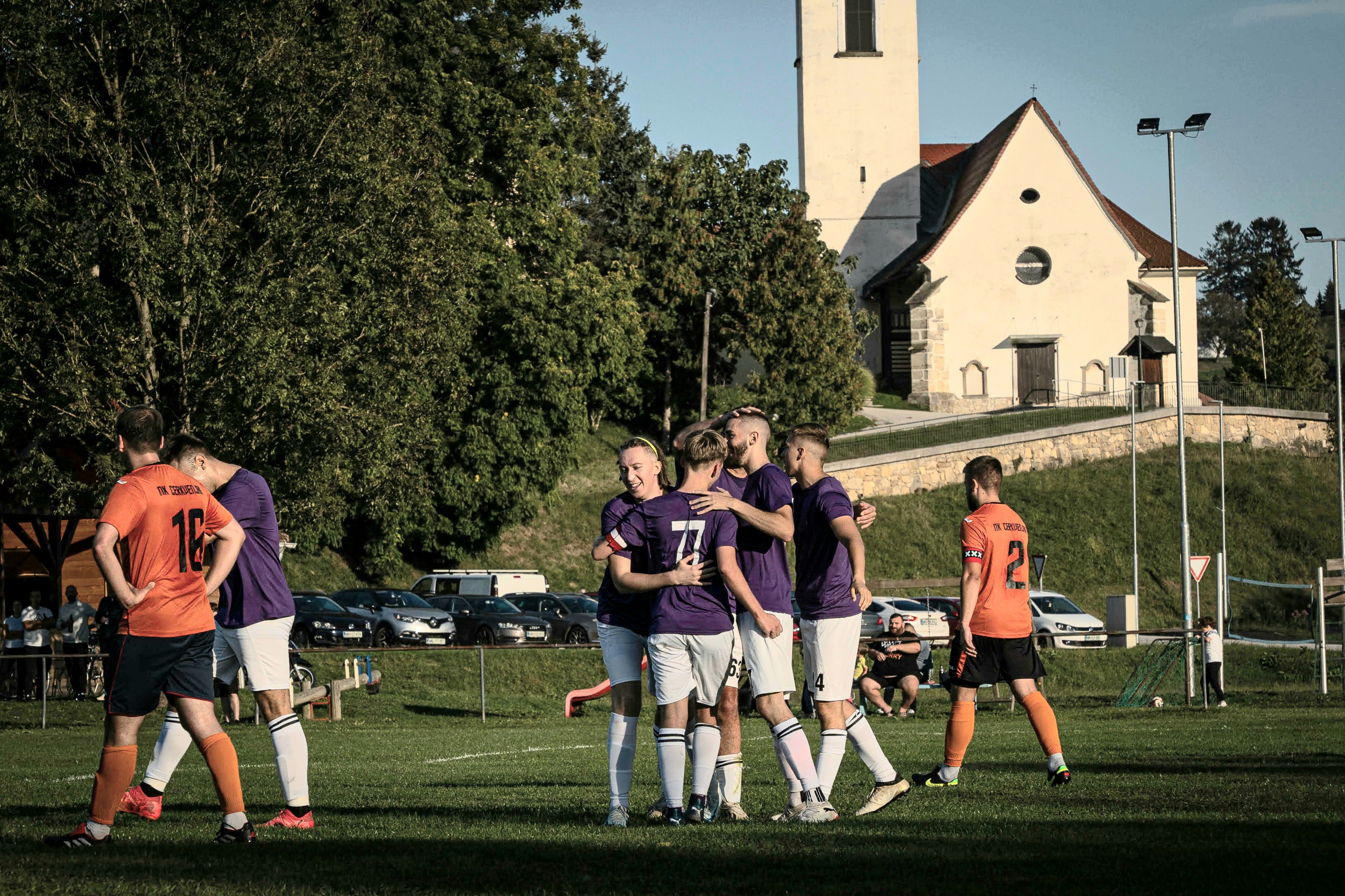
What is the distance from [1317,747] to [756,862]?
9.39m

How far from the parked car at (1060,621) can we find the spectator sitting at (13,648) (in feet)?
70.3

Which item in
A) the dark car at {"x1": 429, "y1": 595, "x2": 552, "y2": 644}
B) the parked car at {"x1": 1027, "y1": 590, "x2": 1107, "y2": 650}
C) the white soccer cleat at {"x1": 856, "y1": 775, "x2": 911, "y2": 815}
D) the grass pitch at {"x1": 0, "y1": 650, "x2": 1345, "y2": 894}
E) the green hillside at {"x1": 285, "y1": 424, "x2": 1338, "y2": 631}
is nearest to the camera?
the grass pitch at {"x1": 0, "y1": 650, "x2": 1345, "y2": 894}

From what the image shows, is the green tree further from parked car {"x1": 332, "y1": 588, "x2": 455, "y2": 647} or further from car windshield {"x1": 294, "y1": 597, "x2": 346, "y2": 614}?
car windshield {"x1": 294, "y1": 597, "x2": 346, "y2": 614}

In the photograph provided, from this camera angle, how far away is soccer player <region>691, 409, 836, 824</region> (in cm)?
759

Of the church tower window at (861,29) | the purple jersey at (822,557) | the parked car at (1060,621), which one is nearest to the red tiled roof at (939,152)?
the church tower window at (861,29)

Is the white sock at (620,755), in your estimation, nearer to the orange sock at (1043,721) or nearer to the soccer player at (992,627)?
the soccer player at (992,627)

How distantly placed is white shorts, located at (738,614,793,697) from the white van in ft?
100

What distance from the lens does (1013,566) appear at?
9.28 meters

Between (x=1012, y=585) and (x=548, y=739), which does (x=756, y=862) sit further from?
(x=548, y=739)

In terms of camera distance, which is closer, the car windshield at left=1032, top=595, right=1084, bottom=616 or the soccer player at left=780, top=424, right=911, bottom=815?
the soccer player at left=780, top=424, right=911, bottom=815

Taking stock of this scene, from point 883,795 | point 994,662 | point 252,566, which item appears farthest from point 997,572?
point 252,566

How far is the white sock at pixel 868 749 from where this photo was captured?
26.1 feet

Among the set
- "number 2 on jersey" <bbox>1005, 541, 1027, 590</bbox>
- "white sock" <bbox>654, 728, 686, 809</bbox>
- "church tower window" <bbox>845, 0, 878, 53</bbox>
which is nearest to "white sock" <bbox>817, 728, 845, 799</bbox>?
"white sock" <bbox>654, 728, 686, 809</bbox>

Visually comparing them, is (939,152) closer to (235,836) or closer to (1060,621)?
(1060,621)
